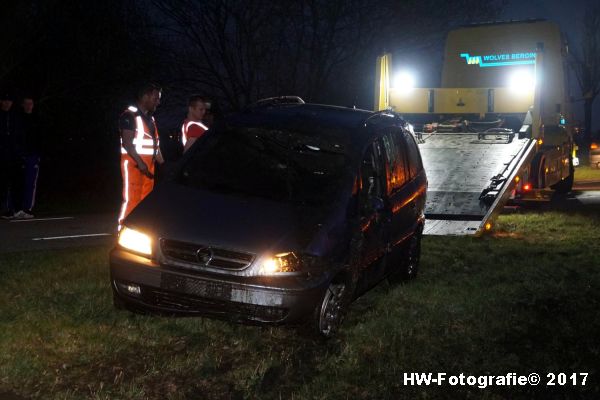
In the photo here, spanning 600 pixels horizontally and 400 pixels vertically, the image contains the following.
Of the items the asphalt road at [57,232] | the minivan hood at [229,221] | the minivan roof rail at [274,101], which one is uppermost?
the minivan roof rail at [274,101]

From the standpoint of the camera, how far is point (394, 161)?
267 inches

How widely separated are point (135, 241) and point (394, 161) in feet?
8.64

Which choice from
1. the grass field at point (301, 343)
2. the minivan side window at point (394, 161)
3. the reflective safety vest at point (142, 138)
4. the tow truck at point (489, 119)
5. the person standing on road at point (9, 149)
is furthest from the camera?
the person standing on road at point (9, 149)

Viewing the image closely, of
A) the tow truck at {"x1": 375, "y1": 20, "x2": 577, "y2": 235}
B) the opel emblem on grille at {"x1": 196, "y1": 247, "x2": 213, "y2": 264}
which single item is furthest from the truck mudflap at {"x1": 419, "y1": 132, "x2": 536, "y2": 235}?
the opel emblem on grille at {"x1": 196, "y1": 247, "x2": 213, "y2": 264}

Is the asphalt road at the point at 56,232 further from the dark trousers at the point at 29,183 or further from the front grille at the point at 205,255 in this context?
the front grille at the point at 205,255

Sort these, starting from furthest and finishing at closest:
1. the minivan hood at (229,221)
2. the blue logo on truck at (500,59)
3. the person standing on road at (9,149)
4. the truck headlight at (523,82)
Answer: the blue logo on truck at (500,59)
the truck headlight at (523,82)
the person standing on road at (9,149)
the minivan hood at (229,221)

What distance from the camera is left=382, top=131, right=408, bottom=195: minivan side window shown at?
21.4ft

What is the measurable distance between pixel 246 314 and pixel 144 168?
2882 millimetres

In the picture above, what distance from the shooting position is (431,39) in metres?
22.6

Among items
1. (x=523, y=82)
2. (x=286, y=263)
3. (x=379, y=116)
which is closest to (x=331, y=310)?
(x=286, y=263)

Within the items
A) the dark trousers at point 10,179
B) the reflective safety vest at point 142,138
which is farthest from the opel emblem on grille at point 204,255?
the dark trousers at point 10,179

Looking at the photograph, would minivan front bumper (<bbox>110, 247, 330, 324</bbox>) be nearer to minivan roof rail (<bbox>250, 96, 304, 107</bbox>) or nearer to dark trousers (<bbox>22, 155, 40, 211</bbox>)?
minivan roof rail (<bbox>250, 96, 304, 107</bbox>)

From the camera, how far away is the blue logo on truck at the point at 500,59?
15.5m

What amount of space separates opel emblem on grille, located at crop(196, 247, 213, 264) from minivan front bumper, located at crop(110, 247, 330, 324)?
97mm
